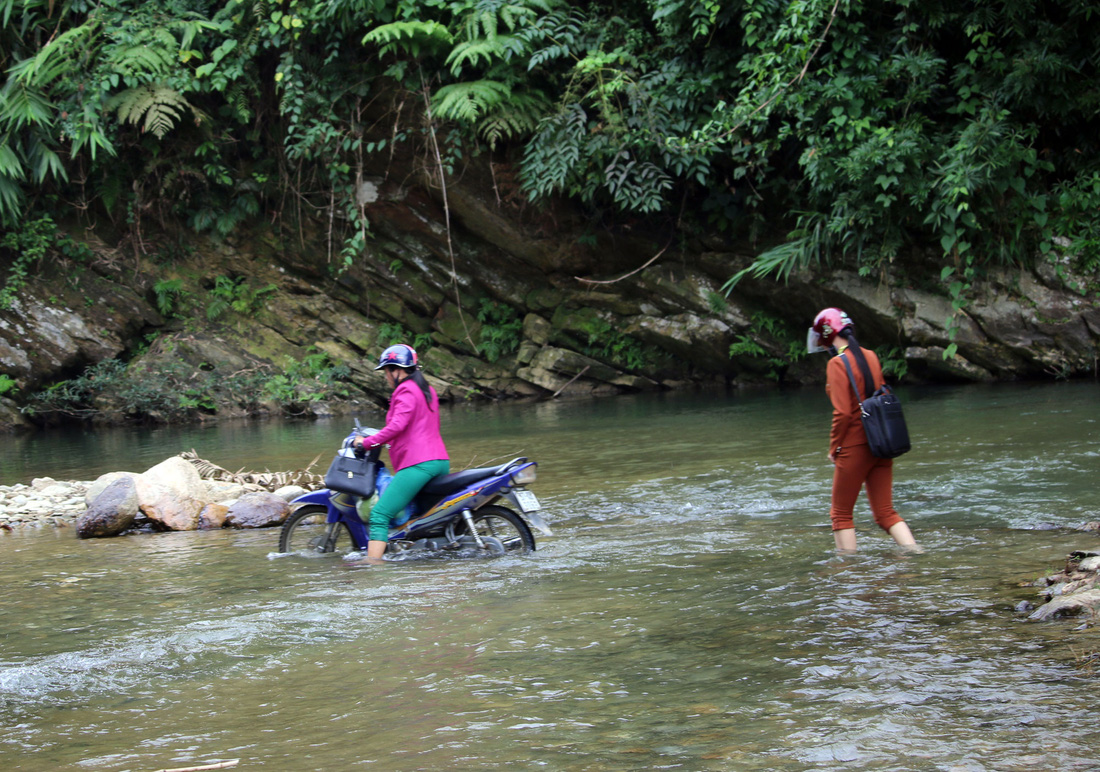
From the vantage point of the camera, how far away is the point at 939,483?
26.3 feet

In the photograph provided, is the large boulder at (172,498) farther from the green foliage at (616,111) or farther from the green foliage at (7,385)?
the green foliage at (7,385)

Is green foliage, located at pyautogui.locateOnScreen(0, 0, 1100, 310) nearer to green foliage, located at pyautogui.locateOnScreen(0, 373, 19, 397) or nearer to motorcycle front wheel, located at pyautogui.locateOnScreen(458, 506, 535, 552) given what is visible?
green foliage, located at pyautogui.locateOnScreen(0, 373, 19, 397)

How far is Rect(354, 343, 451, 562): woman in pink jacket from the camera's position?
647 centimetres

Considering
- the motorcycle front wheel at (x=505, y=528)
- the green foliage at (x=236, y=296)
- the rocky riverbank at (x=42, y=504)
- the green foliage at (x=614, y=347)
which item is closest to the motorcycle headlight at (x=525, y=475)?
the motorcycle front wheel at (x=505, y=528)

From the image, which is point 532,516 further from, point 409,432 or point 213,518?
point 213,518

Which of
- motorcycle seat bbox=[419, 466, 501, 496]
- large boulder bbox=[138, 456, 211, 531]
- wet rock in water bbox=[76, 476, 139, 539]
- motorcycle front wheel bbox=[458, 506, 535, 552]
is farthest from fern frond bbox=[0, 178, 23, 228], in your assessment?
motorcycle front wheel bbox=[458, 506, 535, 552]

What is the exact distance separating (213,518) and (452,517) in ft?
10.3

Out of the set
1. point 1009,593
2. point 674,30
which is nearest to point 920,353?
point 674,30

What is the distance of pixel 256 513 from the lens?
845 centimetres

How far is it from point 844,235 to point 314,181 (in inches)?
432

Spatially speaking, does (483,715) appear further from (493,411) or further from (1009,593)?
(493,411)

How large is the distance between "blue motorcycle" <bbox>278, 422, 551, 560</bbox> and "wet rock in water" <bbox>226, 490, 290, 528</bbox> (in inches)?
63.7

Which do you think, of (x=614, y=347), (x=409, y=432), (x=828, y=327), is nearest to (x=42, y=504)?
(x=409, y=432)

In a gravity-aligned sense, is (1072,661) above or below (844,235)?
below
